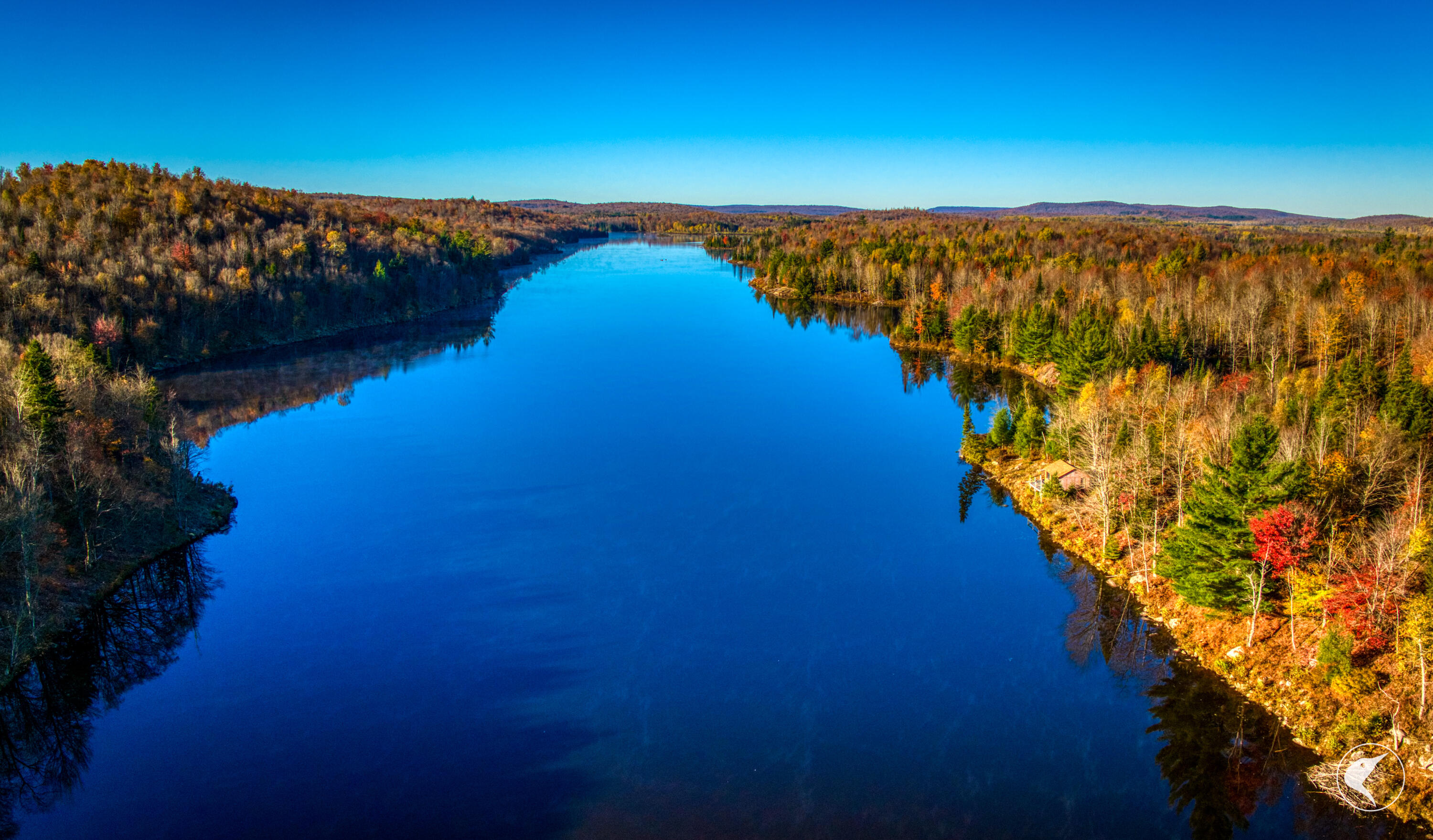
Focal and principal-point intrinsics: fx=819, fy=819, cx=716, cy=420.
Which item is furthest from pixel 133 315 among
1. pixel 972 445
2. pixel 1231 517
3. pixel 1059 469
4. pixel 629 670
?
pixel 1231 517

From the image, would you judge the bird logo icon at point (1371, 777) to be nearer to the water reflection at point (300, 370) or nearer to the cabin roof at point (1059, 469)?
the cabin roof at point (1059, 469)

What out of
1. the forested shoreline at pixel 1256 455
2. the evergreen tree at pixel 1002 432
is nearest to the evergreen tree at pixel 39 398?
the forested shoreline at pixel 1256 455

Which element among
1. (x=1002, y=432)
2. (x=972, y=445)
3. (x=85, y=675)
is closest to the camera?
(x=85, y=675)

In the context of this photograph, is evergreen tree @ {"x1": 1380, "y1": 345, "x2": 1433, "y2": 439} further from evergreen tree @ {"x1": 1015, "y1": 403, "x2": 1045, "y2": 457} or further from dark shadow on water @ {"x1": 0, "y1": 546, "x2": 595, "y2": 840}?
dark shadow on water @ {"x1": 0, "y1": 546, "x2": 595, "y2": 840}

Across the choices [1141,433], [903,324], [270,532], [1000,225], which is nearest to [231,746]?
[270,532]

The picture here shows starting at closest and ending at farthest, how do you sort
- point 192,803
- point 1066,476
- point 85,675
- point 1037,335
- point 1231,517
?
point 192,803, point 85,675, point 1231,517, point 1066,476, point 1037,335

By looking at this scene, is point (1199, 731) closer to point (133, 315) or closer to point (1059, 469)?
point (1059, 469)
